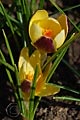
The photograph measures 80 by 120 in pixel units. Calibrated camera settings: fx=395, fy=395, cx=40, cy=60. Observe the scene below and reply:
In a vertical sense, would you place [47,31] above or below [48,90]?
above

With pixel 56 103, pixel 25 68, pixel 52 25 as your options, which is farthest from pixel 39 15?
pixel 56 103

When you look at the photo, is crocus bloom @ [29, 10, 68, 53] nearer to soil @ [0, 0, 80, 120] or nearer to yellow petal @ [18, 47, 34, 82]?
yellow petal @ [18, 47, 34, 82]

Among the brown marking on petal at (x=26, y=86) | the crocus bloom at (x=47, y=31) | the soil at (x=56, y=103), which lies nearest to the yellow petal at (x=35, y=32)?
the crocus bloom at (x=47, y=31)

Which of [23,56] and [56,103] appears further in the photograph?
[56,103]

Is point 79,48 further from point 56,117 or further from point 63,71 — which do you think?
point 56,117

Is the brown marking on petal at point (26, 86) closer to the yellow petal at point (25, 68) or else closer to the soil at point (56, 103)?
the yellow petal at point (25, 68)

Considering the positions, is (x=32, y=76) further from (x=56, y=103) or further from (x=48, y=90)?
(x=56, y=103)
